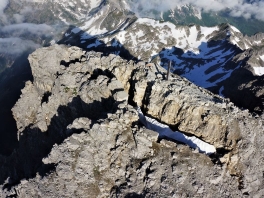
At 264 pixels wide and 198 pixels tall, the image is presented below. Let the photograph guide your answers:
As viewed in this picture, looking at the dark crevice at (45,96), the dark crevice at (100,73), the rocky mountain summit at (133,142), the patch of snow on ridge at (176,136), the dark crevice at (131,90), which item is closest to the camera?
the rocky mountain summit at (133,142)

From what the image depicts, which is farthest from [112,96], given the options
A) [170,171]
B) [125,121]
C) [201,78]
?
[201,78]

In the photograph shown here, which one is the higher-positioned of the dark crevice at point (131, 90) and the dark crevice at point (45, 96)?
the dark crevice at point (131, 90)

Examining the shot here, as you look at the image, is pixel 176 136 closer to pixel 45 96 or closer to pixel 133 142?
pixel 133 142

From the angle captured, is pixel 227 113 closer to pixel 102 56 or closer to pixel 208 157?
pixel 208 157

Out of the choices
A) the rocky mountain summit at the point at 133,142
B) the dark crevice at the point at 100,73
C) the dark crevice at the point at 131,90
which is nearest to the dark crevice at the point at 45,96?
the rocky mountain summit at the point at 133,142

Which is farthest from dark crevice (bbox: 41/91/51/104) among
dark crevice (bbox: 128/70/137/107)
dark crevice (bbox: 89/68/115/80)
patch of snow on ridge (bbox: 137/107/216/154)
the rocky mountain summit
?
patch of snow on ridge (bbox: 137/107/216/154)

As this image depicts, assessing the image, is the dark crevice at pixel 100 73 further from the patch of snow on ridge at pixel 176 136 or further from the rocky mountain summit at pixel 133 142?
the patch of snow on ridge at pixel 176 136
